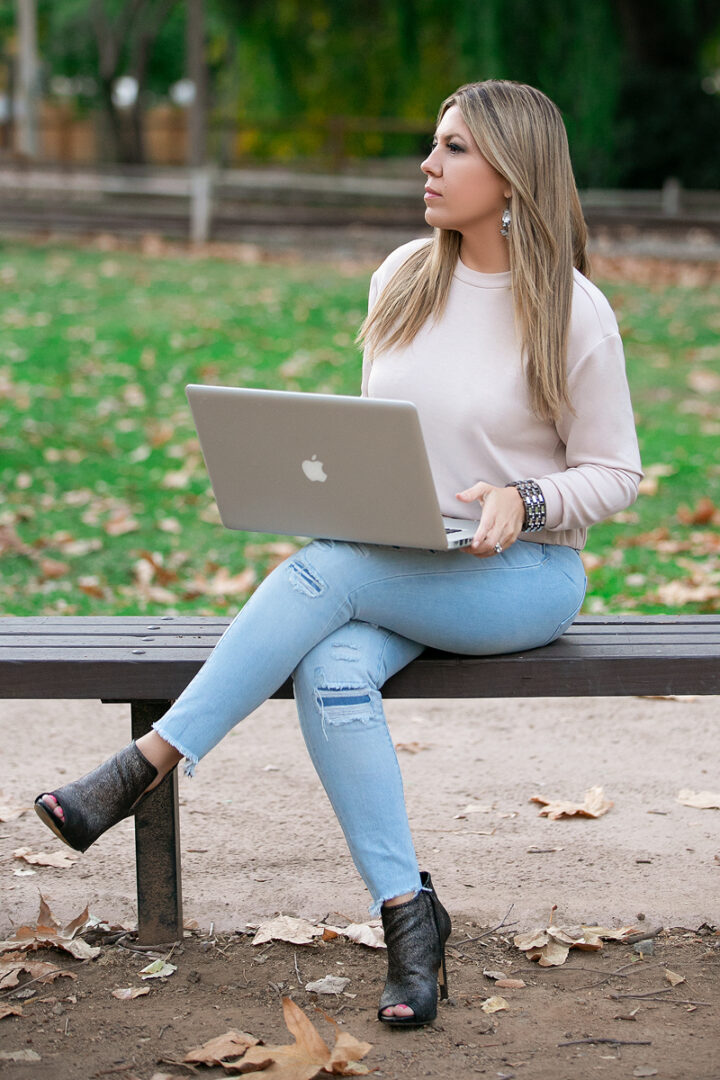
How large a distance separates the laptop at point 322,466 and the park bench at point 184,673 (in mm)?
278

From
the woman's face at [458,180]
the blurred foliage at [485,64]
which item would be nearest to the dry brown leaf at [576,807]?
the woman's face at [458,180]

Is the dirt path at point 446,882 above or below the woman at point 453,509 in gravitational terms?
below

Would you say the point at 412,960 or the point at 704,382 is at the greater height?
the point at 412,960

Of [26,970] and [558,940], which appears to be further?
[558,940]

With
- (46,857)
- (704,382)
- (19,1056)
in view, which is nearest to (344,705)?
(19,1056)

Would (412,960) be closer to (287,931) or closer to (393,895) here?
(393,895)

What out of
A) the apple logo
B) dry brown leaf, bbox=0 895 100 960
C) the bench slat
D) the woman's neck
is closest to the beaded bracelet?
the bench slat

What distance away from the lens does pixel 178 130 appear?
105 feet

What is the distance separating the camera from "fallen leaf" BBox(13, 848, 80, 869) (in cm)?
319

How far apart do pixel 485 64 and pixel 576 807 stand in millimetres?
12938

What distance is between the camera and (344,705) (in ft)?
7.95

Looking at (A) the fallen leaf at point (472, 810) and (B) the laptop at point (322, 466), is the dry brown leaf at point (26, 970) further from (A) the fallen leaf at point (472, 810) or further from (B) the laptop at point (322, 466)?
(A) the fallen leaf at point (472, 810)

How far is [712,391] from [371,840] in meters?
6.97

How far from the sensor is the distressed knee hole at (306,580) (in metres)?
2.47
